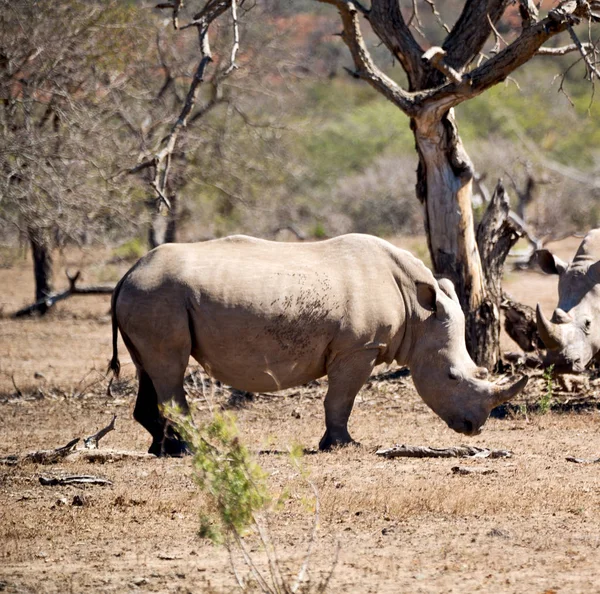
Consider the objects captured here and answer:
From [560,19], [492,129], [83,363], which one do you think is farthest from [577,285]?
[492,129]

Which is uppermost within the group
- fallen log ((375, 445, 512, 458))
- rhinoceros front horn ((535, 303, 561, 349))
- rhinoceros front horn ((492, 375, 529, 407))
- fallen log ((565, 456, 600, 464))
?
rhinoceros front horn ((535, 303, 561, 349))

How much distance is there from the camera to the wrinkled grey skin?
8.87 m

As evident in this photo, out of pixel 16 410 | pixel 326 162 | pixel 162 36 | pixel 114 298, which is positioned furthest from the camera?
pixel 326 162

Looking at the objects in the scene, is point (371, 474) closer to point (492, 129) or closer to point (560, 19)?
point (560, 19)

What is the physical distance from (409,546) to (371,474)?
5.28ft

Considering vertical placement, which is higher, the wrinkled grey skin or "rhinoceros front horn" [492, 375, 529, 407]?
the wrinkled grey skin

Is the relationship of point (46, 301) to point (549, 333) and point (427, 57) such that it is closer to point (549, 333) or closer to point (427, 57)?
point (427, 57)

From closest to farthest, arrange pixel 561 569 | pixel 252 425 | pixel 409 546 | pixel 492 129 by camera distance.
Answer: pixel 561 569, pixel 409 546, pixel 252 425, pixel 492 129

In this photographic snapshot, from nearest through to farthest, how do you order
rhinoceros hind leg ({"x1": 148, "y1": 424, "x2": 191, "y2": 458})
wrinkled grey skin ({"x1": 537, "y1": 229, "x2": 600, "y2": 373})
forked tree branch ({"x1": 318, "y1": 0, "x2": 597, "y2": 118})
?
rhinoceros hind leg ({"x1": 148, "y1": 424, "x2": 191, "y2": 458}) < wrinkled grey skin ({"x1": 537, "y1": 229, "x2": 600, "y2": 373}) < forked tree branch ({"x1": 318, "y1": 0, "x2": 597, "y2": 118})

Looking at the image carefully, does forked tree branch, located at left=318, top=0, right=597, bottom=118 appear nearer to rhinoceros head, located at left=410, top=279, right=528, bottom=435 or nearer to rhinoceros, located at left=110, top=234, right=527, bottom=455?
rhinoceros, located at left=110, top=234, right=527, bottom=455

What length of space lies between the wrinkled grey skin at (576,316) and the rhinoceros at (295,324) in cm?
84

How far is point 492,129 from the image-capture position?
3294cm

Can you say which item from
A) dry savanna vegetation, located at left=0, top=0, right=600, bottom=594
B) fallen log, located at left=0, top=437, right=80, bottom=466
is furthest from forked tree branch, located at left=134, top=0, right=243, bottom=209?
fallen log, located at left=0, top=437, right=80, bottom=466

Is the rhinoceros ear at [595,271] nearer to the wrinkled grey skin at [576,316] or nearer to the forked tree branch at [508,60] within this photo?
the wrinkled grey skin at [576,316]
